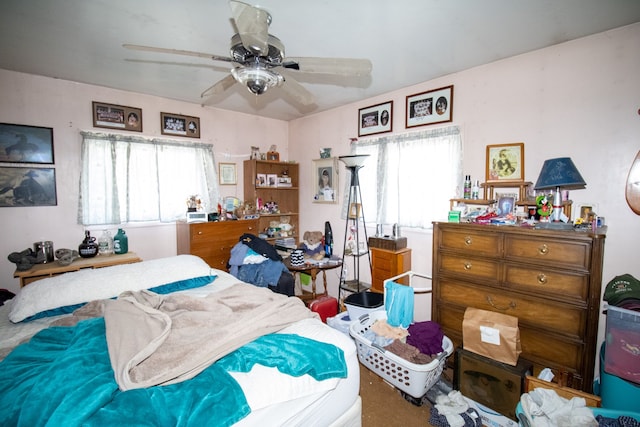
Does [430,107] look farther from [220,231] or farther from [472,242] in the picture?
[220,231]

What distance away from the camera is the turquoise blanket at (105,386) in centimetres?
92

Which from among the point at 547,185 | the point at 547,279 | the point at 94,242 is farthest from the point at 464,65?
the point at 94,242

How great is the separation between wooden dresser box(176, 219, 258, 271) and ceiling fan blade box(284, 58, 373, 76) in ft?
7.72

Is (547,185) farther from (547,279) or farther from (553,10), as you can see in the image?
(553,10)

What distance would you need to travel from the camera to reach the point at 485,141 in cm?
259

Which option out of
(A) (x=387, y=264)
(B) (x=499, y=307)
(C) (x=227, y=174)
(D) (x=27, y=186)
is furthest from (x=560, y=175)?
(D) (x=27, y=186)

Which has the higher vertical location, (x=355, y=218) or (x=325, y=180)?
(x=325, y=180)

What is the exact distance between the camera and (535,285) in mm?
1929

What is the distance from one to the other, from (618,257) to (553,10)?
1788 mm

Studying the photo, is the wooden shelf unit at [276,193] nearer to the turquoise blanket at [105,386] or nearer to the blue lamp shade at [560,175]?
the turquoise blanket at [105,386]

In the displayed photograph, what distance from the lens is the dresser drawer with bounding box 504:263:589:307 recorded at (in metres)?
1.76

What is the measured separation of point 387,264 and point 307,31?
2.25 meters

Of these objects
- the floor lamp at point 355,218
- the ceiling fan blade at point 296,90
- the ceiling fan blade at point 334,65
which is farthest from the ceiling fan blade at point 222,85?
the floor lamp at point 355,218

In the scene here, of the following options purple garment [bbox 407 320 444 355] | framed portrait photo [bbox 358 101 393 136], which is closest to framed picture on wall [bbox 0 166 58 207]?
framed portrait photo [bbox 358 101 393 136]
